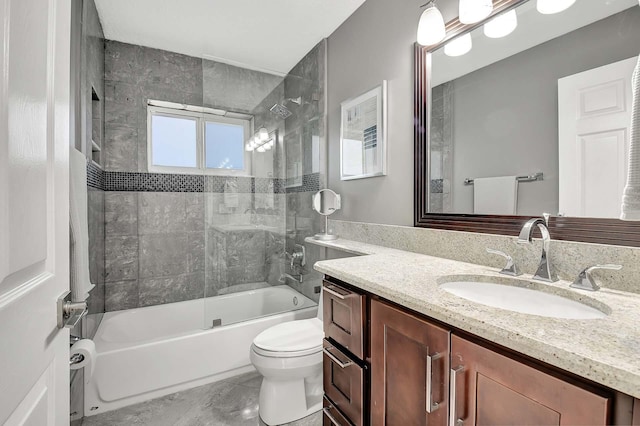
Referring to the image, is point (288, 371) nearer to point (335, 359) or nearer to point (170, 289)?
point (335, 359)

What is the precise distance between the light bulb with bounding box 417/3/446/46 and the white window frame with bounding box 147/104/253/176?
148cm

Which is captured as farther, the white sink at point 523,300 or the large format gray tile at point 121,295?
the large format gray tile at point 121,295

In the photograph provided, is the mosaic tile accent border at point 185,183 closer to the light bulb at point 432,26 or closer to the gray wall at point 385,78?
the gray wall at point 385,78

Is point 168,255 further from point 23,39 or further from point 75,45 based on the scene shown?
point 23,39

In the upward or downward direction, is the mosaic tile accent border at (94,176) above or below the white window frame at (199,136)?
below

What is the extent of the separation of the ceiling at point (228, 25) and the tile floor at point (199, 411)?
7.98 ft

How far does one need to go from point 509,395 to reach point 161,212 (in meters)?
2.79

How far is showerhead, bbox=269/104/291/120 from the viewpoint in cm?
252

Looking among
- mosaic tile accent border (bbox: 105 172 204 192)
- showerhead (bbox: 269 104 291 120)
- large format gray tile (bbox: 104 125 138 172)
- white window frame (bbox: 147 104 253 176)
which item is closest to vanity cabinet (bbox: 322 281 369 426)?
white window frame (bbox: 147 104 253 176)

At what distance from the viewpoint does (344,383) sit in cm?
112

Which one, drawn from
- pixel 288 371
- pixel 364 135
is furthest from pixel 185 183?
pixel 288 371

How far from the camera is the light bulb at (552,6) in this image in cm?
102

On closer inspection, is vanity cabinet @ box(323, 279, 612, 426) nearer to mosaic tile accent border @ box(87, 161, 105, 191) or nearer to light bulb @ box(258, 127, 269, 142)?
light bulb @ box(258, 127, 269, 142)

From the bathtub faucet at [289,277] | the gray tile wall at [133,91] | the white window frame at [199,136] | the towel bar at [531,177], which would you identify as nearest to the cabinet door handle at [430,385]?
the towel bar at [531,177]
